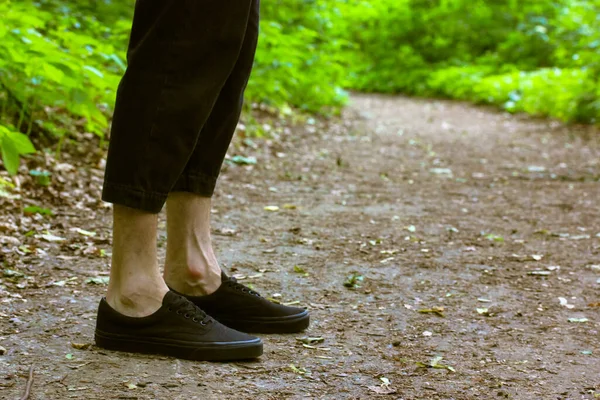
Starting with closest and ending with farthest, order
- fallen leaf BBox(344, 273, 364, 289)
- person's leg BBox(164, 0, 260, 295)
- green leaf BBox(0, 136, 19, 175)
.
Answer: person's leg BBox(164, 0, 260, 295)
green leaf BBox(0, 136, 19, 175)
fallen leaf BBox(344, 273, 364, 289)

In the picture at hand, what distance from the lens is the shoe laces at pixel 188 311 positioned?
5.21 ft

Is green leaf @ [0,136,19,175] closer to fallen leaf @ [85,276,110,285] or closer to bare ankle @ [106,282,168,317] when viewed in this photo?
fallen leaf @ [85,276,110,285]

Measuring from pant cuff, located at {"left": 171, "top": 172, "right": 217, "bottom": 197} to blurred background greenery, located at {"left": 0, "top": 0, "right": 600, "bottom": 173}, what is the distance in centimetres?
57

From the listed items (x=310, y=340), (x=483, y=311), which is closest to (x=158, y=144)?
(x=310, y=340)

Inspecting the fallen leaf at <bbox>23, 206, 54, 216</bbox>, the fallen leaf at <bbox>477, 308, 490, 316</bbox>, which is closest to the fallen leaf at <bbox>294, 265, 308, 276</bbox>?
the fallen leaf at <bbox>477, 308, 490, 316</bbox>

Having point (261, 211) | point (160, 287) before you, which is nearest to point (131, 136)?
point (160, 287)

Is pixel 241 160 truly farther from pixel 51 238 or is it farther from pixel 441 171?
pixel 51 238

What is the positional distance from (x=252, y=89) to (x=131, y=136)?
4873mm

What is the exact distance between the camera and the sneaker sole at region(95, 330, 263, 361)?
156 cm

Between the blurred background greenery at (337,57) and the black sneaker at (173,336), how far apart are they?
69 centimetres

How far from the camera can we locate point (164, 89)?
1.49 m

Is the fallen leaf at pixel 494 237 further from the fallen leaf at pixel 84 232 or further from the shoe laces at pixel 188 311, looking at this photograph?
the shoe laces at pixel 188 311

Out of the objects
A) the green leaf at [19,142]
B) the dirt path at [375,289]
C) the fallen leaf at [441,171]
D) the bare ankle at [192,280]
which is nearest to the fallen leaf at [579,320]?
the dirt path at [375,289]

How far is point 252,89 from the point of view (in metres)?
6.30
